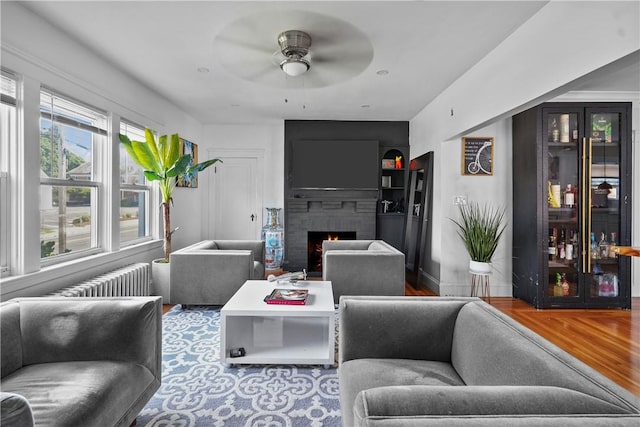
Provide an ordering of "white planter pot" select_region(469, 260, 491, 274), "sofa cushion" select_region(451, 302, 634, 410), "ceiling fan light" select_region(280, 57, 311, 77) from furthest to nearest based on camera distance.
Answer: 1. "white planter pot" select_region(469, 260, 491, 274)
2. "ceiling fan light" select_region(280, 57, 311, 77)
3. "sofa cushion" select_region(451, 302, 634, 410)

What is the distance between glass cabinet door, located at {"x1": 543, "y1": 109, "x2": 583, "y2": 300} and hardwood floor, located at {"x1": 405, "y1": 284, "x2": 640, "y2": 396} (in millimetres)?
298

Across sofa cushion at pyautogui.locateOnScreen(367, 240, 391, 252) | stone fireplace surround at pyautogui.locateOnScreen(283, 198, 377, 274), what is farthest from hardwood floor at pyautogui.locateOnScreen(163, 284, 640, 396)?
stone fireplace surround at pyautogui.locateOnScreen(283, 198, 377, 274)

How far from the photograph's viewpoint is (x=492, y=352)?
4.22ft

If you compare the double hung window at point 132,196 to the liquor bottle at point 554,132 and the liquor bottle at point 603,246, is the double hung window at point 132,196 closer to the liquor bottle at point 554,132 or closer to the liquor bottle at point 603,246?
the liquor bottle at point 554,132

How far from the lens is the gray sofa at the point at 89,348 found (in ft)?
4.61

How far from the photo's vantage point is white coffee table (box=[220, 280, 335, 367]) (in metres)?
2.27

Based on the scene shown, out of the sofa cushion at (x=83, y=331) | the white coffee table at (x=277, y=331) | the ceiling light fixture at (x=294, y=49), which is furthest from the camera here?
the ceiling light fixture at (x=294, y=49)

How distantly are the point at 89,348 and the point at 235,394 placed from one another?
0.85 metres

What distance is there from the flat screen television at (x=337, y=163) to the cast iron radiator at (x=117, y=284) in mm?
2905

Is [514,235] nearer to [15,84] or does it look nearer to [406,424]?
[406,424]

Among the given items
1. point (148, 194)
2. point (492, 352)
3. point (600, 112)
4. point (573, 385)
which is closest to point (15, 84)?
point (148, 194)

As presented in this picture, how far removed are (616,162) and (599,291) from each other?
147 centimetres

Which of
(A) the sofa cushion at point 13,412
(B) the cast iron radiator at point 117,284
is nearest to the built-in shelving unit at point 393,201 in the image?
(B) the cast iron radiator at point 117,284

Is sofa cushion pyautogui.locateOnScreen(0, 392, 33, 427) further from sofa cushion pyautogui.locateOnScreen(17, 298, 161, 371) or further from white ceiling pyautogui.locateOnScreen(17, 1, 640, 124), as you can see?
white ceiling pyautogui.locateOnScreen(17, 1, 640, 124)
